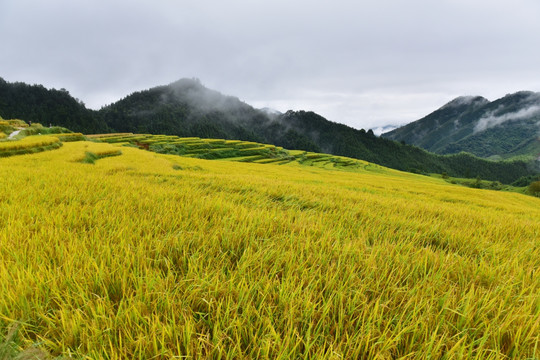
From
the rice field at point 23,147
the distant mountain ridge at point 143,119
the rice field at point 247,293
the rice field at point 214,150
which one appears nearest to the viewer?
the rice field at point 247,293

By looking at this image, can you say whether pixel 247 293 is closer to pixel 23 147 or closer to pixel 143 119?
pixel 23 147

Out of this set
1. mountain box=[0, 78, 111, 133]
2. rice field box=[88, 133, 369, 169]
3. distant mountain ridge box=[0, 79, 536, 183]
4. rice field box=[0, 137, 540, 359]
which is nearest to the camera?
rice field box=[0, 137, 540, 359]

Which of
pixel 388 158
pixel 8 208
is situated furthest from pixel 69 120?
pixel 388 158

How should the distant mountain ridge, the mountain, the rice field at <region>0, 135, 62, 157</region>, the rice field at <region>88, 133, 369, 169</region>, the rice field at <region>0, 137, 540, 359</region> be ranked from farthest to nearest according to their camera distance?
1. the distant mountain ridge
2. the mountain
3. the rice field at <region>88, 133, 369, 169</region>
4. the rice field at <region>0, 135, 62, 157</region>
5. the rice field at <region>0, 137, 540, 359</region>

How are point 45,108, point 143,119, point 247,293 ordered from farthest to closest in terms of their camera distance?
point 143,119
point 45,108
point 247,293

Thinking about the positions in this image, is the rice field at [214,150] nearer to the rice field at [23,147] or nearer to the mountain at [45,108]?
the rice field at [23,147]

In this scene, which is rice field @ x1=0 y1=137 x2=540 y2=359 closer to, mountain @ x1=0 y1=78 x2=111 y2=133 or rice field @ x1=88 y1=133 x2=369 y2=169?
rice field @ x1=88 y1=133 x2=369 y2=169

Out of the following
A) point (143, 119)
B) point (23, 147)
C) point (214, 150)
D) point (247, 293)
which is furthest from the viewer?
point (143, 119)

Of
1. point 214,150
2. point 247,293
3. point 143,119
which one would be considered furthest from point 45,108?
point 247,293

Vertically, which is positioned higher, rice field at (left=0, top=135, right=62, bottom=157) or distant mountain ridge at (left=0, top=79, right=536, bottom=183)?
distant mountain ridge at (left=0, top=79, right=536, bottom=183)

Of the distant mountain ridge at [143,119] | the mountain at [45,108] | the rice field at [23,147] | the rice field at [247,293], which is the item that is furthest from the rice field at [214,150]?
the distant mountain ridge at [143,119]

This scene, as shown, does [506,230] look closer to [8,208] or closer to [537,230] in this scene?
[537,230]

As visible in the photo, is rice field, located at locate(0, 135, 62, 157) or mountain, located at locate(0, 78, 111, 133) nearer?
rice field, located at locate(0, 135, 62, 157)

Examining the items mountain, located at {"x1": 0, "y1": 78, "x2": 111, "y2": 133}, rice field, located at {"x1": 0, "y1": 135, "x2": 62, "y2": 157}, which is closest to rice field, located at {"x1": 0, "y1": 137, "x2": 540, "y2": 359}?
rice field, located at {"x1": 0, "y1": 135, "x2": 62, "y2": 157}
